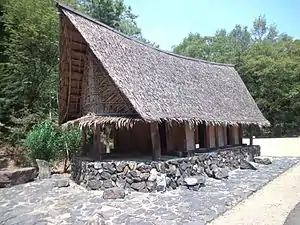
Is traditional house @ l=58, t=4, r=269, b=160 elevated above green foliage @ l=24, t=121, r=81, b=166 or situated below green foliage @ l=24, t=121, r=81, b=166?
above

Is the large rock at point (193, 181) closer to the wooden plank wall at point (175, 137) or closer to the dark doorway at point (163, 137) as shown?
the wooden plank wall at point (175, 137)

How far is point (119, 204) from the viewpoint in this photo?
7020mm

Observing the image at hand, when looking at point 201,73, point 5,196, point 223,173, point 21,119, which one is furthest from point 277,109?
point 5,196

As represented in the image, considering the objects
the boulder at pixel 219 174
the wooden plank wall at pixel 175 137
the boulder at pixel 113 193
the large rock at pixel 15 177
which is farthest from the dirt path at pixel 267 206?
the large rock at pixel 15 177

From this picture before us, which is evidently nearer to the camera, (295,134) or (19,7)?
(19,7)

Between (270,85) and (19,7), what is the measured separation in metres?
18.6

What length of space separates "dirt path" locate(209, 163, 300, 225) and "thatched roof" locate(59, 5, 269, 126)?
104 inches

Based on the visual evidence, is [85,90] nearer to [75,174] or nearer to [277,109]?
[75,174]

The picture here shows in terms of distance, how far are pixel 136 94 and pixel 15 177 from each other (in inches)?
182

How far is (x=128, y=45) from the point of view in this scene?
409 inches

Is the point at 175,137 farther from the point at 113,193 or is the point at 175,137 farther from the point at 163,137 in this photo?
the point at 113,193

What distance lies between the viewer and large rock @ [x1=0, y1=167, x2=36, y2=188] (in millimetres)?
9492

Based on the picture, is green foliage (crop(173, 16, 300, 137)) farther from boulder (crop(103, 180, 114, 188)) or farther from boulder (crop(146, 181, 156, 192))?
boulder (crop(103, 180, 114, 188))

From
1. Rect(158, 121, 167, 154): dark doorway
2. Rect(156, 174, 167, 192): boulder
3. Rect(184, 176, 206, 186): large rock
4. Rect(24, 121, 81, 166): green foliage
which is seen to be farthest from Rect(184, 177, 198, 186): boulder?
Rect(24, 121, 81, 166): green foliage
